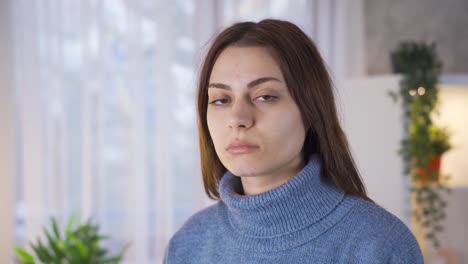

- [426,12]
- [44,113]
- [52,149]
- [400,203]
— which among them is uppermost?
[426,12]

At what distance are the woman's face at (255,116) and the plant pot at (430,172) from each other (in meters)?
1.61

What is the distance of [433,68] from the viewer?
2363 millimetres

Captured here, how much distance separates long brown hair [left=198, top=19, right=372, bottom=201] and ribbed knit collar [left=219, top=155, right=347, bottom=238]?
3 centimetres

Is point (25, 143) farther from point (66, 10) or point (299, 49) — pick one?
point (299, 49)

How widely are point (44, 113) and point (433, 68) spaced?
5.95 feet

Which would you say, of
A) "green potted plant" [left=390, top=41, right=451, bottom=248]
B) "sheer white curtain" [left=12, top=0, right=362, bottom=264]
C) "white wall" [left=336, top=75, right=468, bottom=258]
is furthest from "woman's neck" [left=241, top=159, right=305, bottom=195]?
"sheer white curtain" [left=12, top=0, right=362, bottom=264]

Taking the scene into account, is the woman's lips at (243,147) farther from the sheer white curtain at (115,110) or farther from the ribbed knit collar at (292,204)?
the sheer white curtain at (115,110)

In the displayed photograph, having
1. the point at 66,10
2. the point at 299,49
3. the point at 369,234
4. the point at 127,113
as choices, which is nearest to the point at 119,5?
the point at 66,10

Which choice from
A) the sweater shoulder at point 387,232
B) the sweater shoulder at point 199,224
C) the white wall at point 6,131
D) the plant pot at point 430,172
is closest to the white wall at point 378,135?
the plant pot at point 430,172

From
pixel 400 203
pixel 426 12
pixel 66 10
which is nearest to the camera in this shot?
pixel 400 203

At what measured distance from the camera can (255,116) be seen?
2.97 ft

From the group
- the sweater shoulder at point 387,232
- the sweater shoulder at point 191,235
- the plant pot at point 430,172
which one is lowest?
the plant pot at point 430,172

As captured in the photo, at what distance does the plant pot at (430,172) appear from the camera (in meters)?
2.38

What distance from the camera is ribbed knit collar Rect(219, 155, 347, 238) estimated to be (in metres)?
0.95
